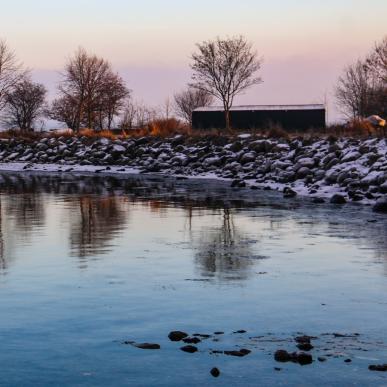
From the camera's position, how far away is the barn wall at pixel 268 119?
61844mm

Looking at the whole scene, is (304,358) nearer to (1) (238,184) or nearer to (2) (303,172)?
(2) (303,172)

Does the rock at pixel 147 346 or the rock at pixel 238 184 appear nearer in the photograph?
the rock at pixel 147 346

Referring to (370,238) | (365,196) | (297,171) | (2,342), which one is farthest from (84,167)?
(2,342)

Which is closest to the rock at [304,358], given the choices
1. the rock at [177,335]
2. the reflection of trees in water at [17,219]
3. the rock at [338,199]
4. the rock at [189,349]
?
the rock at [189,349]

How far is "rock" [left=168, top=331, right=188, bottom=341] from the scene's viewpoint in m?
6.30

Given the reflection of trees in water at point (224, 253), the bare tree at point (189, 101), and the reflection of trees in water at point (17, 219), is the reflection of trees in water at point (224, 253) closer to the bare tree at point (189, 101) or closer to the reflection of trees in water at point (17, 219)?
the reflection of trees in water at point (17, 219)

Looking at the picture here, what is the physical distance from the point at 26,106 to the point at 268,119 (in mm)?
42280

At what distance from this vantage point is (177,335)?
6.35m

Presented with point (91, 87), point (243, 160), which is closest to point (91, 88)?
point (91, 87)

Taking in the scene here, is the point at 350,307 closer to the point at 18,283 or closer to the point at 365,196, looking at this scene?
the point at 18,283

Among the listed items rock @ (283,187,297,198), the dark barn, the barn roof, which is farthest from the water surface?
the barn roof

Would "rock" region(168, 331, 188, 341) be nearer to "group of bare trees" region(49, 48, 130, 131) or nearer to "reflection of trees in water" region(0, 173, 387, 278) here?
"reflection of trees in water" region(0, 173, 387, 278)

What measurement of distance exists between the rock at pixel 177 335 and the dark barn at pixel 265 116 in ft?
178

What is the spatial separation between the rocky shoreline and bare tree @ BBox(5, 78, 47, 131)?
130 feet
